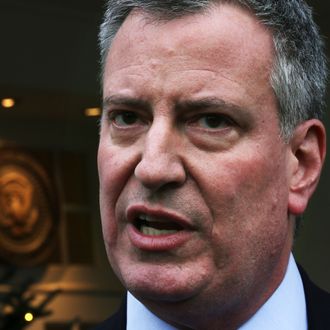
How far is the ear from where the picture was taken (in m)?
2.52

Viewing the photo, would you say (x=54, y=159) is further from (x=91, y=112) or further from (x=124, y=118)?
(x=124, y=118)

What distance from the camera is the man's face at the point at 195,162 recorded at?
233 cm

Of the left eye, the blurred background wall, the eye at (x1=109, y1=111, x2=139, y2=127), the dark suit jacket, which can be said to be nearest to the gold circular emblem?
the blurred background wall

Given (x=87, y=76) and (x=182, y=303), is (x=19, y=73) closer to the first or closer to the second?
(x=87, y=76)

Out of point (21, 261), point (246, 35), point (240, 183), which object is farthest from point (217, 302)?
point (21, 261)

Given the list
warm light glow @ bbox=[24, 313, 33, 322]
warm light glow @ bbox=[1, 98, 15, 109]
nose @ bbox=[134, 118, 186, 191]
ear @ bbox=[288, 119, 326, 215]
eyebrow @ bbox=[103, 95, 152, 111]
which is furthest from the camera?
warm light glow @ bbox=[24, 313, 33, 322]

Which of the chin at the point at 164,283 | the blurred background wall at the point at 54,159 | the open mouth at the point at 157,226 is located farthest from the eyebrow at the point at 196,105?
the blurred background wall at the point at 54,159

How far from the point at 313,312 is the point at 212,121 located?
527 millimetres

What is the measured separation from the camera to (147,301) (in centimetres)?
239

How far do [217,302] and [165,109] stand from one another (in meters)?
0.41

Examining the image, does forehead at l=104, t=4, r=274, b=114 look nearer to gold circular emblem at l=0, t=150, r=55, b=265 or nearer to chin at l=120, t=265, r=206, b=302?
chin at l=120, t=265, r=206, b=302

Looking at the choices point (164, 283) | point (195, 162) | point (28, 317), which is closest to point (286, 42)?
point (195, 162)

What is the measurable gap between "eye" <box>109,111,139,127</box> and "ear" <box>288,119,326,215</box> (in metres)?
0.35

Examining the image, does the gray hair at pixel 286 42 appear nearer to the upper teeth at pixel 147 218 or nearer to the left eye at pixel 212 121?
the left eye at pixel 212 121
